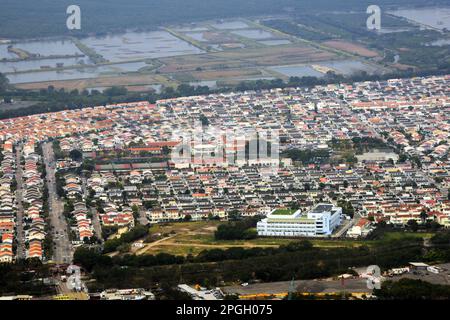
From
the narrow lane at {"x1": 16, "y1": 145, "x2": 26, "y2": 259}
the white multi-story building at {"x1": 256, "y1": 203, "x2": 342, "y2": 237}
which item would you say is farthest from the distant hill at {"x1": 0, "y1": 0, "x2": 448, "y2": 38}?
the white multi-story building at {"x1": 256, "y1": 203, "x2": 342, "y2": 237}

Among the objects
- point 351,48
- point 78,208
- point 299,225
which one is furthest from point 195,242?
point 351,48

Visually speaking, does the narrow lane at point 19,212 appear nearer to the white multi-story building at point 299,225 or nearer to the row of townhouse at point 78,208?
the row of townhouse at point 78,208

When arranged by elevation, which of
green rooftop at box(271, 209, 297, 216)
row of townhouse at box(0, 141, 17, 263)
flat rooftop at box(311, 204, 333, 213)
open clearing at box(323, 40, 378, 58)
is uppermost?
flat rooftop at box(311, 204, 333, 213)

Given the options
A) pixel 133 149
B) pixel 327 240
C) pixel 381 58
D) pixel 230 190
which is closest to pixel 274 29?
pixel 381 58

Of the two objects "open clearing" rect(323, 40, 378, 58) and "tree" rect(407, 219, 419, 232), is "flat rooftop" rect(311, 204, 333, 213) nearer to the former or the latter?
"tree" rect(407, 219, 419, 232)

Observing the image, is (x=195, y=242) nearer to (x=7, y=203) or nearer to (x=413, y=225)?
(x=413, y=225)

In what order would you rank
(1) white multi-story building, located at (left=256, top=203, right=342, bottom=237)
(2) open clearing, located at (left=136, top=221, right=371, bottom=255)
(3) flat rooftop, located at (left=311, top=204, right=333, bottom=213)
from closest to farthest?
(2) open clearing, located at (left=136, top=221, right=371, bottom=255)
(1) white multi-story building, located at (left=256, top=203, right=342, bottom=237)
(3) flat rooftop, located at (left=311, top=204, right=333, bottom=213)

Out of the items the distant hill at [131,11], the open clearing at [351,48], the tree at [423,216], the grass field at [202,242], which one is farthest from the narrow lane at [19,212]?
the distant hill at [131,11]
